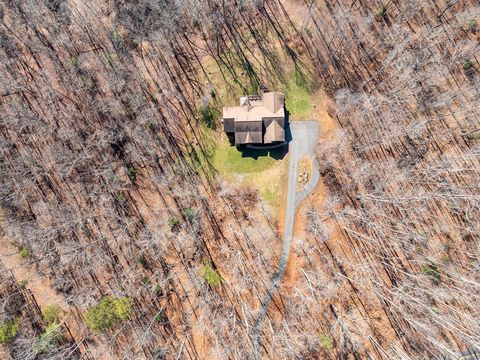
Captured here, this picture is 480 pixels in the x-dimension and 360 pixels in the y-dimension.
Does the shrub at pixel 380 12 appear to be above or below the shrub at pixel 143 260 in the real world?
above

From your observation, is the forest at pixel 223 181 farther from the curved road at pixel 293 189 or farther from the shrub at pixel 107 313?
the curved road at pixel 293 189

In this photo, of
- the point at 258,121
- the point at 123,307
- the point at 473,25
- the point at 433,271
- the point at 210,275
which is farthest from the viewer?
the point at 210,275

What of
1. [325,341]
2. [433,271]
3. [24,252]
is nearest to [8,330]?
[24,252]

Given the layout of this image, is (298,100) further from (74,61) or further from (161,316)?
(161,316)

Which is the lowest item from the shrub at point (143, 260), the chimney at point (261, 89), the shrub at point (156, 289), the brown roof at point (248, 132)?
the shrub at point (156, 289)

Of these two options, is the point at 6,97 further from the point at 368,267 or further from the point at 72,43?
the point at 368,267

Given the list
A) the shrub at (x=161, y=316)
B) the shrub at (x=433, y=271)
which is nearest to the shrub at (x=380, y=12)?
the shrub at (x=433, y=271)
